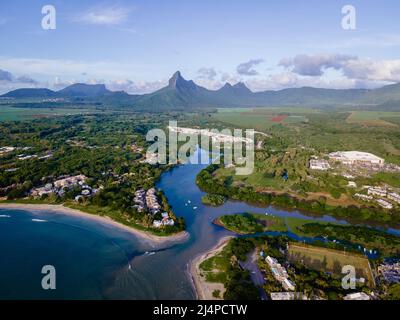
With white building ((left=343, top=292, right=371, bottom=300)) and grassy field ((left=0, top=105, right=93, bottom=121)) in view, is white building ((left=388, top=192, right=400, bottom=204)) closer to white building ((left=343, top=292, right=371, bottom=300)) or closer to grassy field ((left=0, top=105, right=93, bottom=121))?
white building ((left=343, top=292, right=371, bottom=300))

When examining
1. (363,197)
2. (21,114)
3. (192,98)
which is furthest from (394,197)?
(192,98)

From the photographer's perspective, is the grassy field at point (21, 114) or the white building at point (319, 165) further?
the grassy field at point (21, 114)

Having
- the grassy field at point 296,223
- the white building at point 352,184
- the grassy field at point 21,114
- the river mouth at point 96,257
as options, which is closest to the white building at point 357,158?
the white building at point 352,184

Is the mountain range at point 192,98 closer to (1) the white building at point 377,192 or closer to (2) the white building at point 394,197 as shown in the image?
(1) the white building at point 377,192

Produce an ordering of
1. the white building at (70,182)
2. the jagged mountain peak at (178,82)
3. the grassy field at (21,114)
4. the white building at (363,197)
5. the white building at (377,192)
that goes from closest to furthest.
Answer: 1. the white building at (363,197)
2. the white building at (377,192)
3. the white building at (70,182)
4. the grassy field at (21,114)
5. the jagged mountain peak at (178,82)

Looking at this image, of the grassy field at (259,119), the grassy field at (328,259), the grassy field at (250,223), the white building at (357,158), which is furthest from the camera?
the grassy field at (259,119)
